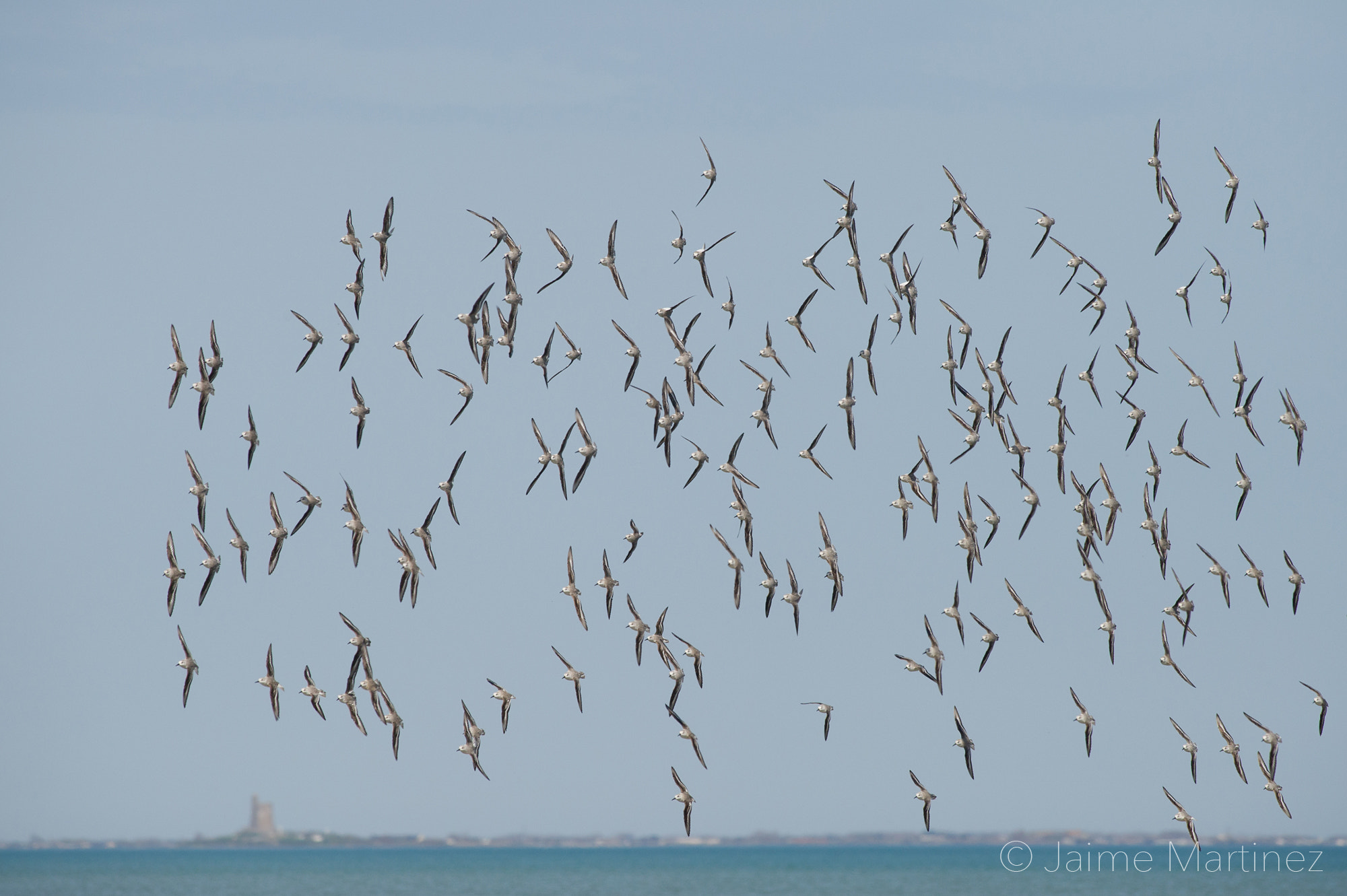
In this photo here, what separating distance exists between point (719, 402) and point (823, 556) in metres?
5.79

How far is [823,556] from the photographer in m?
49.1

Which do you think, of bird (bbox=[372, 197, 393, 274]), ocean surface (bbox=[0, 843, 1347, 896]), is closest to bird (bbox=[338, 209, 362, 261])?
bird (bbox=[372, 197, 393, 274])

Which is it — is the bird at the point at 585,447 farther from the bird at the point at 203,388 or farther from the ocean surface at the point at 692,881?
the ocean surface at the point at 692,881

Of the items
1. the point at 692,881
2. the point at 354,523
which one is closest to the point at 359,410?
the point at 354,523

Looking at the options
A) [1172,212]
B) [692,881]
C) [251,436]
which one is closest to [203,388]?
[251,436]

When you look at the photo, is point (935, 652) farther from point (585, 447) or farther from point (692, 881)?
point (692, 881)

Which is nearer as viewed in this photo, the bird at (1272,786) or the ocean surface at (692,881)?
the bird at (1272,786)

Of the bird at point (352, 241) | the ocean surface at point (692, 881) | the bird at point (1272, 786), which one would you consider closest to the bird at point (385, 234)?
the bird at point (352, 241)

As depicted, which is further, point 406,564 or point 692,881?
point 692,881

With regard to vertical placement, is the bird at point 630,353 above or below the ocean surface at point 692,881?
above

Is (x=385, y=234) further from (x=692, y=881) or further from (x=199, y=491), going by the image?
(x=692, y=881)

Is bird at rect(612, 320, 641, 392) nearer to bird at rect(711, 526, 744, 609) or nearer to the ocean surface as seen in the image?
bird at rect(711, 526, 744, 609)

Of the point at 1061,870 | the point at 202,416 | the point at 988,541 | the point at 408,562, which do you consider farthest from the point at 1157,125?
the point at 1061,870

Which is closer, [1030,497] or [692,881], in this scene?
[1030,497]
